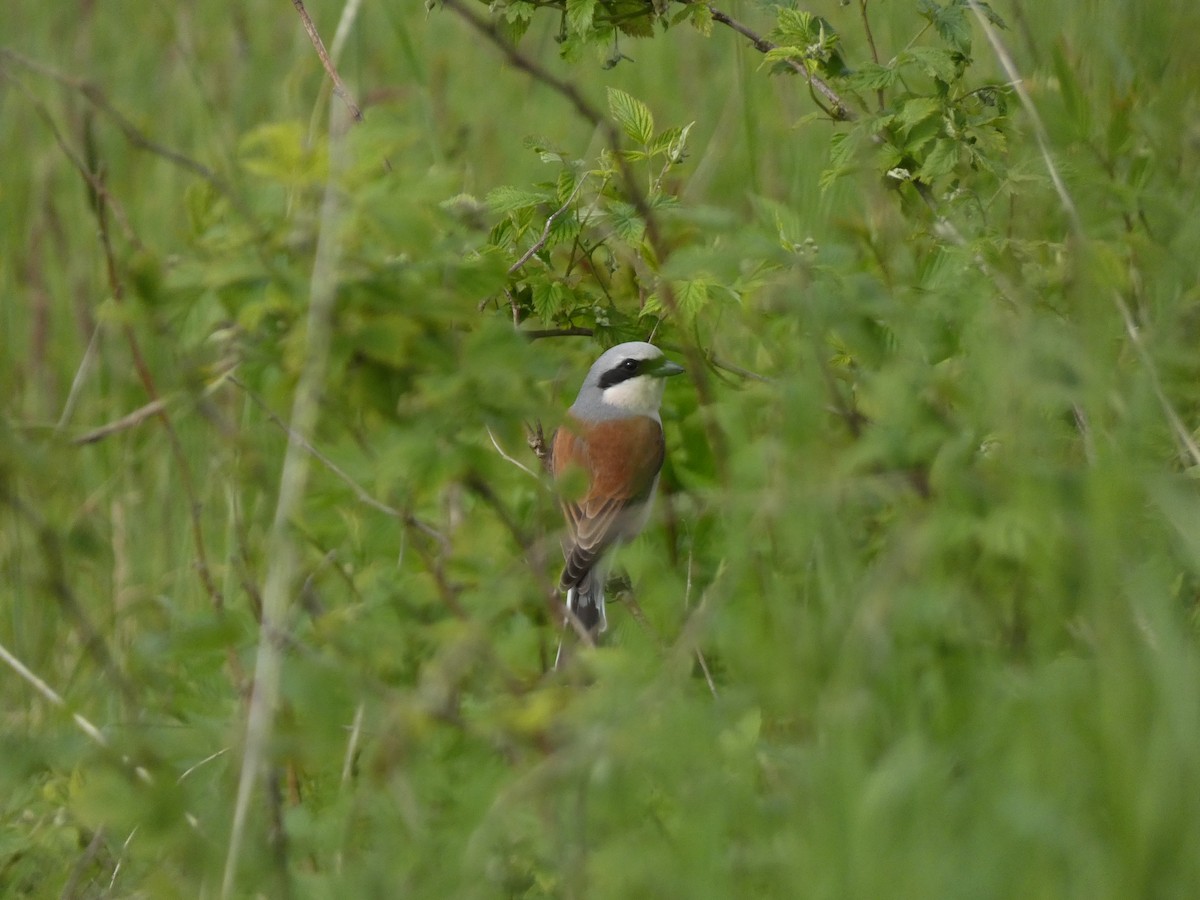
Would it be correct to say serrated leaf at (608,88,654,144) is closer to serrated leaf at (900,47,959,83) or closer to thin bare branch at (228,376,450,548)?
serrated leaf at (900,47,959,83)

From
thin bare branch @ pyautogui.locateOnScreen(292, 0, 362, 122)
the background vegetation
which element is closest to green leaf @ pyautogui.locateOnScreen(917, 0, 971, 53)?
the background vegetation

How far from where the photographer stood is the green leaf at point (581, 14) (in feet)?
11.8

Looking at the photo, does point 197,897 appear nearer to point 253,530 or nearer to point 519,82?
point 253,530

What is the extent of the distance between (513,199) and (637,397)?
174 centimetres

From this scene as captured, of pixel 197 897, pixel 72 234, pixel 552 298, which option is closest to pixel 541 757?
pixel 197 897

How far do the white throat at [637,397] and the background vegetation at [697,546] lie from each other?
1257 mm

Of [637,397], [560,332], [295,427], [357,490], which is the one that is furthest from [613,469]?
[295,427]

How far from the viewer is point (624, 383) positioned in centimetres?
513

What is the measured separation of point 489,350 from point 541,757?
0.62 meters

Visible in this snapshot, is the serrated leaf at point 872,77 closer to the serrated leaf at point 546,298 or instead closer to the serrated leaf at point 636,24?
the serrated leaf at point 636,24

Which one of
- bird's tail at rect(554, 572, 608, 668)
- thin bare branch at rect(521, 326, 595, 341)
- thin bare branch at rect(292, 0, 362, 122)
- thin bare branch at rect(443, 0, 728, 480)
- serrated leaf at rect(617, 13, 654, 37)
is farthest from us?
bird's tail at rect(554, 572, 608, 668)

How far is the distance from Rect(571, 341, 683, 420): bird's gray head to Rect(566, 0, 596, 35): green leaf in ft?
2.86

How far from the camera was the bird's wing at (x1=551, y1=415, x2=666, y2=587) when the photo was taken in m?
5.29

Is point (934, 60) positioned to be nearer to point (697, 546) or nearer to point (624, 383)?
point (697, 546)
